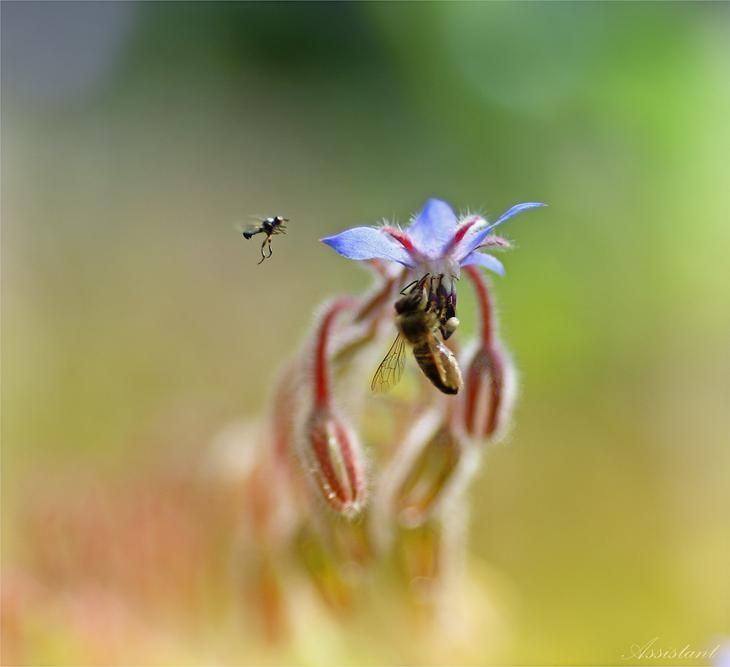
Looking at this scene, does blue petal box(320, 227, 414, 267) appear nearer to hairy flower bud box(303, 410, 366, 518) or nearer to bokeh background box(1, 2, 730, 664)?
hairy flower bud box(303, 410, 366, 518)

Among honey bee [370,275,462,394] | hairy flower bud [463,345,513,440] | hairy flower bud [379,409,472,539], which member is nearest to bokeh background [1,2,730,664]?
hairy flower bud [379,409,472,539]

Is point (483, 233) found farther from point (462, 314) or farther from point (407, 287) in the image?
point (462, 314)

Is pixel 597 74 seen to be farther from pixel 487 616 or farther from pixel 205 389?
pixel 487 616

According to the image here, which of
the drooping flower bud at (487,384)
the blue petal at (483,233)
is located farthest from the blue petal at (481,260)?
the drooping flower bud at (487,384)

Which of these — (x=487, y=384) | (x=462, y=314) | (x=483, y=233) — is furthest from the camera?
(x=462, y=314)

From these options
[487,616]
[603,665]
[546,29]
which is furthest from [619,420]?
[546,29]

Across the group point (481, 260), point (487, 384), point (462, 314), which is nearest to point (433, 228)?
point (481, 260)
